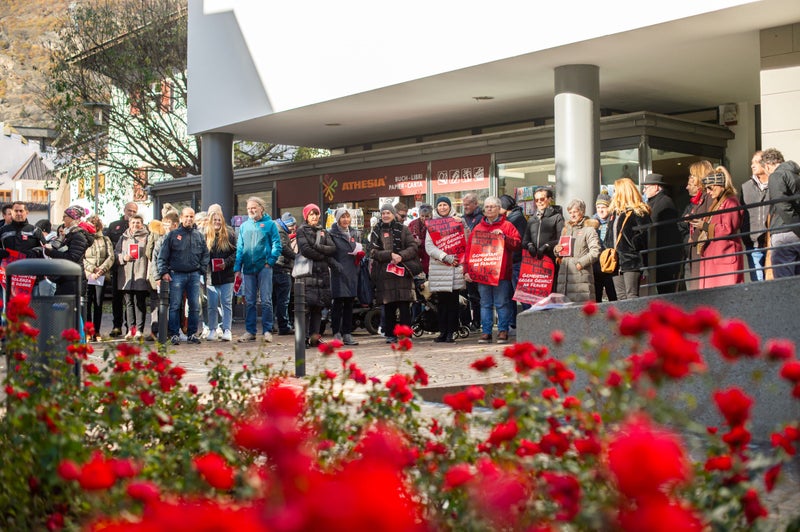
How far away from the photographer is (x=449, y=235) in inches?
607

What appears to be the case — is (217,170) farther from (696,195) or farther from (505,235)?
(696,195)

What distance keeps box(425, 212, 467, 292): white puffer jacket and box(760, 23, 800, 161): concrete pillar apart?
4436mm

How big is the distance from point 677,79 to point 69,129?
23464mm

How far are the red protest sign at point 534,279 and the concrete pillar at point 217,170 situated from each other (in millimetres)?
11394

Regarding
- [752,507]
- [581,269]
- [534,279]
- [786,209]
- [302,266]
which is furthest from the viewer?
[302,266]

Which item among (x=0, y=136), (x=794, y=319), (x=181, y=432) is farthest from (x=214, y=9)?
(x=0, y=136)

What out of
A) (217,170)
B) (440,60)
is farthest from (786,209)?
(217,170)

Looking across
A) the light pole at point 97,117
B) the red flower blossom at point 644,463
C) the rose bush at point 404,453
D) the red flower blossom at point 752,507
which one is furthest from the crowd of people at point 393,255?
the light pole at point 97,117

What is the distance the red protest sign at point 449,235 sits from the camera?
604 inches

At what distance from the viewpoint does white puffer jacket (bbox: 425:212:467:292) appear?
49.7 feet

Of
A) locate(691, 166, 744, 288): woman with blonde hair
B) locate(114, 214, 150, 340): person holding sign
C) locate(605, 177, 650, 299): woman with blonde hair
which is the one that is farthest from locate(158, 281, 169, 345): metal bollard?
locate(691, 166, 744, 288): woman with blonde hair

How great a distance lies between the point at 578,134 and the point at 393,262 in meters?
4.12

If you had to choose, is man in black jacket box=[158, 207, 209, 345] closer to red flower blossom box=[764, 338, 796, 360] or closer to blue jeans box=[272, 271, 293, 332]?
blue jeans box=[272, 271, 293, 332]

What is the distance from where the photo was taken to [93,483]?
2066 mm
